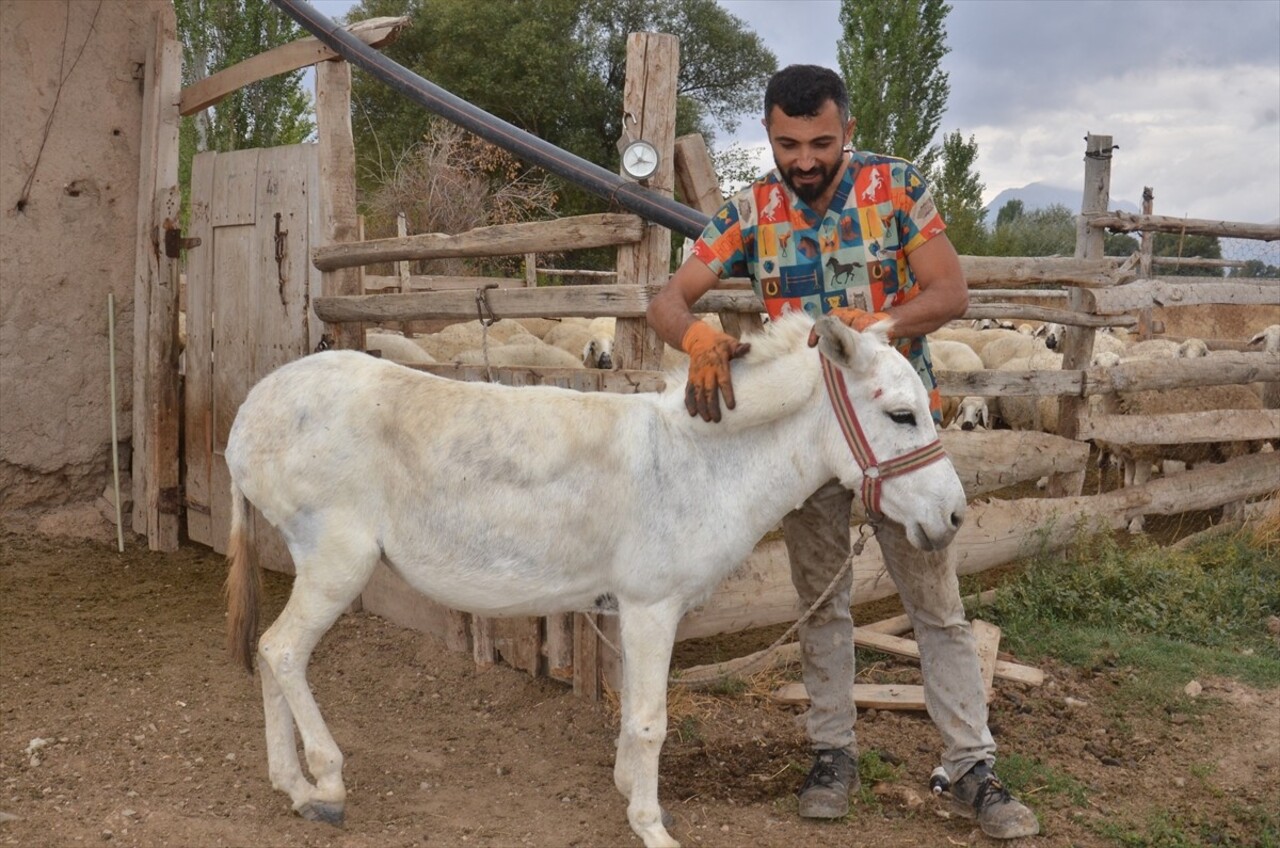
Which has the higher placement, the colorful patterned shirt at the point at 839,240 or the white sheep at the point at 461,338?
the colorful patterned shirt at the point at 839,240

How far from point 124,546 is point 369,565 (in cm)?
461

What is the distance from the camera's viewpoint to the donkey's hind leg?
3.63 metres

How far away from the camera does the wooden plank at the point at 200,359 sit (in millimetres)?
7203

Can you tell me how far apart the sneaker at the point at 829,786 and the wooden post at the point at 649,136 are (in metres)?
1.82

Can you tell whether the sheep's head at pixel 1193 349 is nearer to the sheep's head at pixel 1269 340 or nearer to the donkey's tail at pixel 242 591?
the sheep's head at pixel 1269 340

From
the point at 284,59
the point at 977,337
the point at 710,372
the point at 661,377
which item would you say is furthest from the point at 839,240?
the point at 977,337

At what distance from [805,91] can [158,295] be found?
5142 mm

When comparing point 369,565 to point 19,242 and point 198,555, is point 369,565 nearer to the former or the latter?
point 198,555

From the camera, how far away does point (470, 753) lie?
454 cm

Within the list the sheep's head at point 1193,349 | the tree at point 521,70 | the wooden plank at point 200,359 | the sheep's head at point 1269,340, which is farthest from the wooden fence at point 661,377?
the tree at point 521,70

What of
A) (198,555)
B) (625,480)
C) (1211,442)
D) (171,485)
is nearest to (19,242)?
(171,485)

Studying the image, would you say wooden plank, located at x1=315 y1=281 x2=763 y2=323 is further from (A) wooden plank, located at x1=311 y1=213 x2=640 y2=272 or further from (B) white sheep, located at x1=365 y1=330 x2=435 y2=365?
(B) white sheep, located at x1=365 y1=330 x2=435 y2=365

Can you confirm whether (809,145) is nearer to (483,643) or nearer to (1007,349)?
(483,643)

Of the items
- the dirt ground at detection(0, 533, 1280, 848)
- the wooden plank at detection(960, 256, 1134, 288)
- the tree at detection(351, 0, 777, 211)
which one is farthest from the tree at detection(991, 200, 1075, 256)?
the dirt ground at detection(0, 533, 1280, 848)
